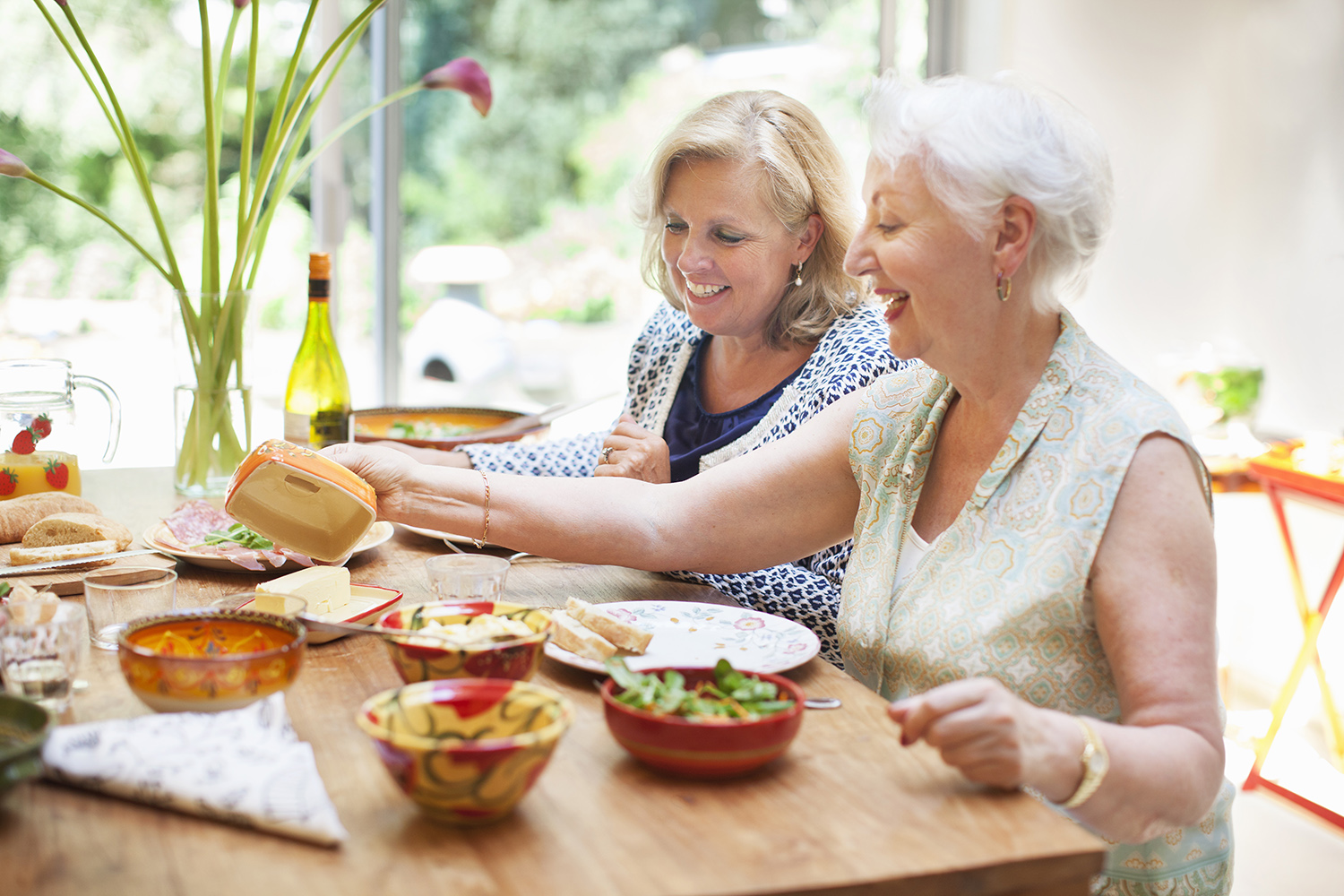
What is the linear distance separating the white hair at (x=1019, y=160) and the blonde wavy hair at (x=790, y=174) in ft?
1.99

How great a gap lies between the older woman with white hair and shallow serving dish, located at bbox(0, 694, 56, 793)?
600 mm

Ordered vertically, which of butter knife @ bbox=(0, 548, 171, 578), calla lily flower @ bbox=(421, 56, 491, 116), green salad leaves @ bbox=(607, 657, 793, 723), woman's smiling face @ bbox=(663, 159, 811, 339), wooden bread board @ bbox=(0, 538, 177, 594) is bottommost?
wooden bread board @ bbox=(0, 538, 177, 594)

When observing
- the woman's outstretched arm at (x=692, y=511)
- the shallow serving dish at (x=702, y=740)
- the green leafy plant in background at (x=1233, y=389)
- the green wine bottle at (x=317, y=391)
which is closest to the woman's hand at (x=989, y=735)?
the shallow serving dish at (x=702, y=740)

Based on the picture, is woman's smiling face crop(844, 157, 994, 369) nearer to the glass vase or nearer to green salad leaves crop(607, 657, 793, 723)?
green salad leaves crop(607, 657, 793, 723)

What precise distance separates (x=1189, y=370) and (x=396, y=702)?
3.02 meters

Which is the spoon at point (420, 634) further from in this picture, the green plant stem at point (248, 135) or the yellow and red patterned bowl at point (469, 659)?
the green plant stem at point (248, 135)

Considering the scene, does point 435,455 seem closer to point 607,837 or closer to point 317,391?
point 317,391

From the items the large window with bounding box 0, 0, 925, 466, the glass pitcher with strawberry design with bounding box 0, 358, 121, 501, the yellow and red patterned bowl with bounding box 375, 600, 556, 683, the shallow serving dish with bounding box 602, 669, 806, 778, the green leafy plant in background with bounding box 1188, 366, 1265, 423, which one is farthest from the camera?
the green leafy plant in background with bounding box 1188, 366, 1265, 423

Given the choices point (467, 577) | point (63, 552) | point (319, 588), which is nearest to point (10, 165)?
point (63, 552)

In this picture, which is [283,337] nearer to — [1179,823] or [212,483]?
[212,483]

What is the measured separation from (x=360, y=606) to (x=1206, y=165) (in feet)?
10.9

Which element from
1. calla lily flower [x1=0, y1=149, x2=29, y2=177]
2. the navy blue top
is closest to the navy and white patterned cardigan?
the navy blue top

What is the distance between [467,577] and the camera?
1220 mm

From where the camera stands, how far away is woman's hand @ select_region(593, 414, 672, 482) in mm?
1876
